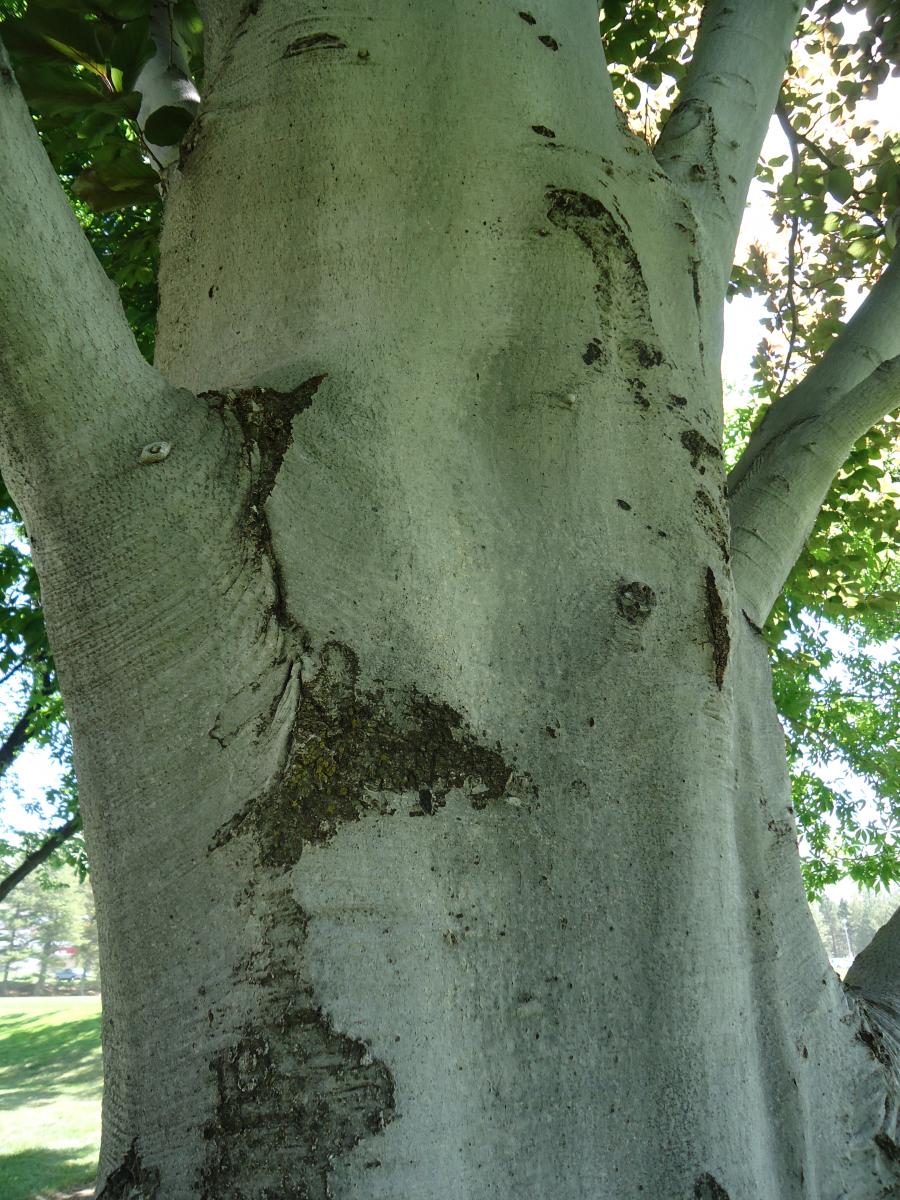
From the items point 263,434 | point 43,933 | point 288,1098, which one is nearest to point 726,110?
point 263,434

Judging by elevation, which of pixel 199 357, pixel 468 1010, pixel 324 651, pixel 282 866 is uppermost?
A: pixel 199 357

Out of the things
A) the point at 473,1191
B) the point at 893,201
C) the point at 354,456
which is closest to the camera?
the point at 473,1191

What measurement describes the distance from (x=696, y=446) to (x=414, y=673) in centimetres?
71

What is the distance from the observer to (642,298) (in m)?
1.64

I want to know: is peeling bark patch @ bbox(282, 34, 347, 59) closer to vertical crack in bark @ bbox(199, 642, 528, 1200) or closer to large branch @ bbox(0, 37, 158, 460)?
large branch @ bbox(0, 37, 158, 460)

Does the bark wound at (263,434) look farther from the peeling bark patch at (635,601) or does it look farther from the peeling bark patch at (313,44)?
the peeling bark patch at (313,44)

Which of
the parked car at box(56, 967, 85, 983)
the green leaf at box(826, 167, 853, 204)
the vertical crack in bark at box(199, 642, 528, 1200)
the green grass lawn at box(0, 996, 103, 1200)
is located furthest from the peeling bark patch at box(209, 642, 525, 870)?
the parked car at box(56, 967, 85, 983)

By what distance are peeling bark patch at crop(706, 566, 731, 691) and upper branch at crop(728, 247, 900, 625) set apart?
14.5 inches

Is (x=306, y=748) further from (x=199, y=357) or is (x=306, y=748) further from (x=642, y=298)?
(x=642, y=298)

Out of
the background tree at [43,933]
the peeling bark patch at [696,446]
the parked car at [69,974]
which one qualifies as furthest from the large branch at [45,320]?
the parked car at [69,974]

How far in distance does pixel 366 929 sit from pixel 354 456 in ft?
2.10

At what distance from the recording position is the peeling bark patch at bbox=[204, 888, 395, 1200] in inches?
37.9

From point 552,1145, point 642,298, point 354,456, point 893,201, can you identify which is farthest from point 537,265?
point 893,201

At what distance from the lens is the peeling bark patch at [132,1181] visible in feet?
3.37
